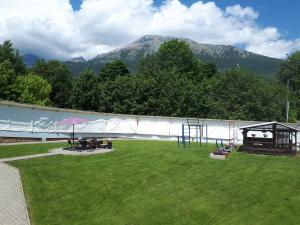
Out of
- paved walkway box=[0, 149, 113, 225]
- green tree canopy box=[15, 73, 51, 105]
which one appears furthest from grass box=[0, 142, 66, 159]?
green tree canopy box=[15, 73, 51, 105]

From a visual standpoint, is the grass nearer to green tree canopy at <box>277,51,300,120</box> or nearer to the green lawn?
the green lawn

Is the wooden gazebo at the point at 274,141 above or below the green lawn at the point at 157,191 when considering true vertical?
above

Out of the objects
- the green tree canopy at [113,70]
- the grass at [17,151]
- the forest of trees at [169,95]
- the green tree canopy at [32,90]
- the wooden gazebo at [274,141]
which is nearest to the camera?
the grass at [17,151]

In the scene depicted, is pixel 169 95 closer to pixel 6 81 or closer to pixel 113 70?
pixel 6 81

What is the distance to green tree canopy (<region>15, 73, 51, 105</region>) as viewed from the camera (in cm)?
6144

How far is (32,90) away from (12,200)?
5551 cm

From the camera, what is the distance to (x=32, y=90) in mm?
66188

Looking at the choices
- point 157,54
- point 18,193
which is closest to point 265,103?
point 157,54

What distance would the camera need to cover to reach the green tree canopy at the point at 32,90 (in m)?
61.4

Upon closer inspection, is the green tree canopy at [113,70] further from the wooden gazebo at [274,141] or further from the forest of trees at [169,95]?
the wooden gazebo at [274,141]

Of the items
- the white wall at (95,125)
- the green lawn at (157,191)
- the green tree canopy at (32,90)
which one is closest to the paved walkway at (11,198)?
the green lawn at (157,191)

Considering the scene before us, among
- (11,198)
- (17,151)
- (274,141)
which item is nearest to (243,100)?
(274,141)

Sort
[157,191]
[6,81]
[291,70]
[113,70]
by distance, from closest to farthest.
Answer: [157,191]
[6,81]
[113,70]
[291,70]

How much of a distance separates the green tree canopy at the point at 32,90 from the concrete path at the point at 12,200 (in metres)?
45.1
